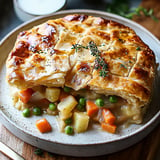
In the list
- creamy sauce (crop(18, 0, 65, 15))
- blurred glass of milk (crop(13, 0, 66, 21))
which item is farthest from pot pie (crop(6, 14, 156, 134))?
creamy sauce (crop(18, 0, 65, 15))

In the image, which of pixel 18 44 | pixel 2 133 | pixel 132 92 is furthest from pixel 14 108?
pixel 132 92

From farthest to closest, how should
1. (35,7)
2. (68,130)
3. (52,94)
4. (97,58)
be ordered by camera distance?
(35,7) < (52,94) < (97,58) < (68,130)

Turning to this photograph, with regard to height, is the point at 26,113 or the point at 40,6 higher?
the point at 40,6

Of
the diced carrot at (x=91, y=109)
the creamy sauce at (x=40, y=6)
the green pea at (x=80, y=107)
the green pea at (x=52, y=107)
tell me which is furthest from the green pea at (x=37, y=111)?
the creamy sauce at (x=40, y=6)

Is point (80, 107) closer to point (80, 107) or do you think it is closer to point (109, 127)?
point (80, 107)

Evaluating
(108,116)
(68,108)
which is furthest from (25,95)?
(108,116)

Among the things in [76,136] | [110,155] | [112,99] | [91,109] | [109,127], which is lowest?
[110,155]

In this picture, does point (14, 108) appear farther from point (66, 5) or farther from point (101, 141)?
point (66, 5)
